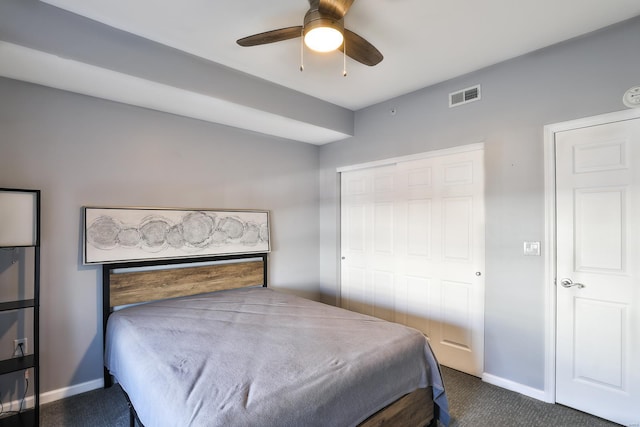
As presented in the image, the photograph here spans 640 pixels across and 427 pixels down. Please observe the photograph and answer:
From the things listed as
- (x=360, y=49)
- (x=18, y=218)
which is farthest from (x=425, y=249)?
(x=18, y=218)

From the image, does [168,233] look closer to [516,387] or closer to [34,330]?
[34,330]

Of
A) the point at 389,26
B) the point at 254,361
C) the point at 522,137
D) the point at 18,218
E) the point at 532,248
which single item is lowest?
the point at 254,361

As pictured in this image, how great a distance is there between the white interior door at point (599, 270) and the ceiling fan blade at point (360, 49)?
1535 mm

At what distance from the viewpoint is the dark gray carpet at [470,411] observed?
2137 millimetres

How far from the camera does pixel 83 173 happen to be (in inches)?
100

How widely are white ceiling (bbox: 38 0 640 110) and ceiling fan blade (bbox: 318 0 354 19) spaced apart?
0.33 m

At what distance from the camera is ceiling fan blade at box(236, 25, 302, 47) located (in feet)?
5.96

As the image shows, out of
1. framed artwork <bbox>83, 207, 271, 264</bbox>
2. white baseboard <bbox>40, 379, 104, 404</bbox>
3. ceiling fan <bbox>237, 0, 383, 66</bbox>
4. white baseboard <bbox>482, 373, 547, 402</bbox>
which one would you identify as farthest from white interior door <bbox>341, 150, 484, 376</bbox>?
white baseboard <bbox>40, 379, 104, 404</bbox>

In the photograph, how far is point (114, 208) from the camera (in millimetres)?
2646

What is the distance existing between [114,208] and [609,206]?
374cm

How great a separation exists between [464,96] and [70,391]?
4117mm

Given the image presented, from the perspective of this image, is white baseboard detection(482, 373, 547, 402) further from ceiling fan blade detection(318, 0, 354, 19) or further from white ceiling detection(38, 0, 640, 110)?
ceiling fan blade detection(318, 0, 354, 19)

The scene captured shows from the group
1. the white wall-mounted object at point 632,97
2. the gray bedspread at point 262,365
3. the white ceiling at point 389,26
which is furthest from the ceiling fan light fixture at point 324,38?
the white wall-mounted object at point 632,97

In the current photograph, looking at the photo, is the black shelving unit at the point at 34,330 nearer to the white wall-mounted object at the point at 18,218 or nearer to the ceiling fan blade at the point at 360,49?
the white wall-mounted object at the point at 18,218
